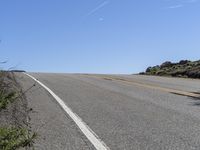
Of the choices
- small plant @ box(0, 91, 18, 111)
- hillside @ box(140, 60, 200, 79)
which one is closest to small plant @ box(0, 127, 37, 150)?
small plant @ box(0, 91, 18, 111)

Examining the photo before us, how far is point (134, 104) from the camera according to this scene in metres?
13.8

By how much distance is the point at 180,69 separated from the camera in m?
37.2

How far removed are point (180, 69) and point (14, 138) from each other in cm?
3004

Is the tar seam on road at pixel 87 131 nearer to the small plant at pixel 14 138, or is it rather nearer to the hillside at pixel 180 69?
the small plant at pixel 14 138

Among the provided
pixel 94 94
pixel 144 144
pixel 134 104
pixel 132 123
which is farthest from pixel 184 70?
pixel 144 144

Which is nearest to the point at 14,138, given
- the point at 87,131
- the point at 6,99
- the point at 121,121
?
the point at 87,131

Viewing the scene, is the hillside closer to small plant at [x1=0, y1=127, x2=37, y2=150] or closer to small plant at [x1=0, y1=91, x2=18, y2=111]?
small plant at [x1=0, y1=91, x2=18, y2=111]

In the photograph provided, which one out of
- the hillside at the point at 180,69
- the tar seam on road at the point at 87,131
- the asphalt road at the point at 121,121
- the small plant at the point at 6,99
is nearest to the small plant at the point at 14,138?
the asphalt road at the point at 121,121

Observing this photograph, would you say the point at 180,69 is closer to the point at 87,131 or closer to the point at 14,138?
the point at 87,131

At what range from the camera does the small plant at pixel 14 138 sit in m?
7.49

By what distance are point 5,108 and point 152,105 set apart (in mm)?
4242

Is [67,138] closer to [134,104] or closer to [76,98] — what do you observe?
[134,104]

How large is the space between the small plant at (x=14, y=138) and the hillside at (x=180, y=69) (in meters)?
24.5

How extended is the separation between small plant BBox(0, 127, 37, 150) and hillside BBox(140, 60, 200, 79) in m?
24.5
